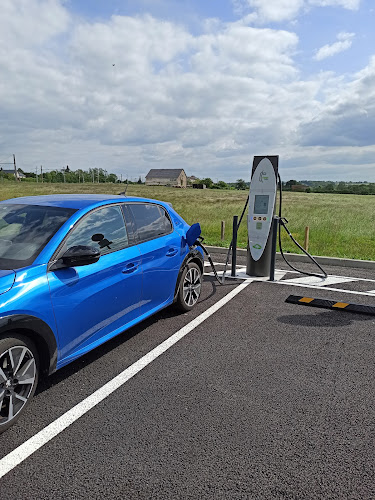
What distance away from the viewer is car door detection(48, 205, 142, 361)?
3.06 meters

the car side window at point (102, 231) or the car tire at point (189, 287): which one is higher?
the car side window at point (102, 231)

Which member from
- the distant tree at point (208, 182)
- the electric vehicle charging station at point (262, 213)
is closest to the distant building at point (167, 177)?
the distant tree at point (208, 182)

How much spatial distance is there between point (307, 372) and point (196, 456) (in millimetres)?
1610

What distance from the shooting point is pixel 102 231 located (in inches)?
145

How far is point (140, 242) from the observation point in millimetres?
4117

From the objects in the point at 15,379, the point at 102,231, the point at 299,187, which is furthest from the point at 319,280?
the point at 299,187

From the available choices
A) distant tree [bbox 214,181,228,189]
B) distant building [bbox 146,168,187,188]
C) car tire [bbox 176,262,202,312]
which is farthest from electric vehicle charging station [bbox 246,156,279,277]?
distant tree [bbox 214,181,228,189]

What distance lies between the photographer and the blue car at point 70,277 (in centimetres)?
271

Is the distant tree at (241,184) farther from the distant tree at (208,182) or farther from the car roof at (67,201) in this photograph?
the car roof at (67,201)

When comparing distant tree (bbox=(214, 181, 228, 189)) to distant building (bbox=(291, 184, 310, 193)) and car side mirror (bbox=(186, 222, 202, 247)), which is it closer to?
distant building (bbox=(291, 184, 310, 193))

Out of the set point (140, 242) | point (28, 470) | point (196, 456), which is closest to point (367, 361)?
point (196, 456)

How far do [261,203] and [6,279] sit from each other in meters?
5.34

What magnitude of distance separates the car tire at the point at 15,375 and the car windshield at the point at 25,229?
1.85 feet

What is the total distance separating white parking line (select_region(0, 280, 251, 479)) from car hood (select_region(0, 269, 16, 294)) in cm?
Result: 103
